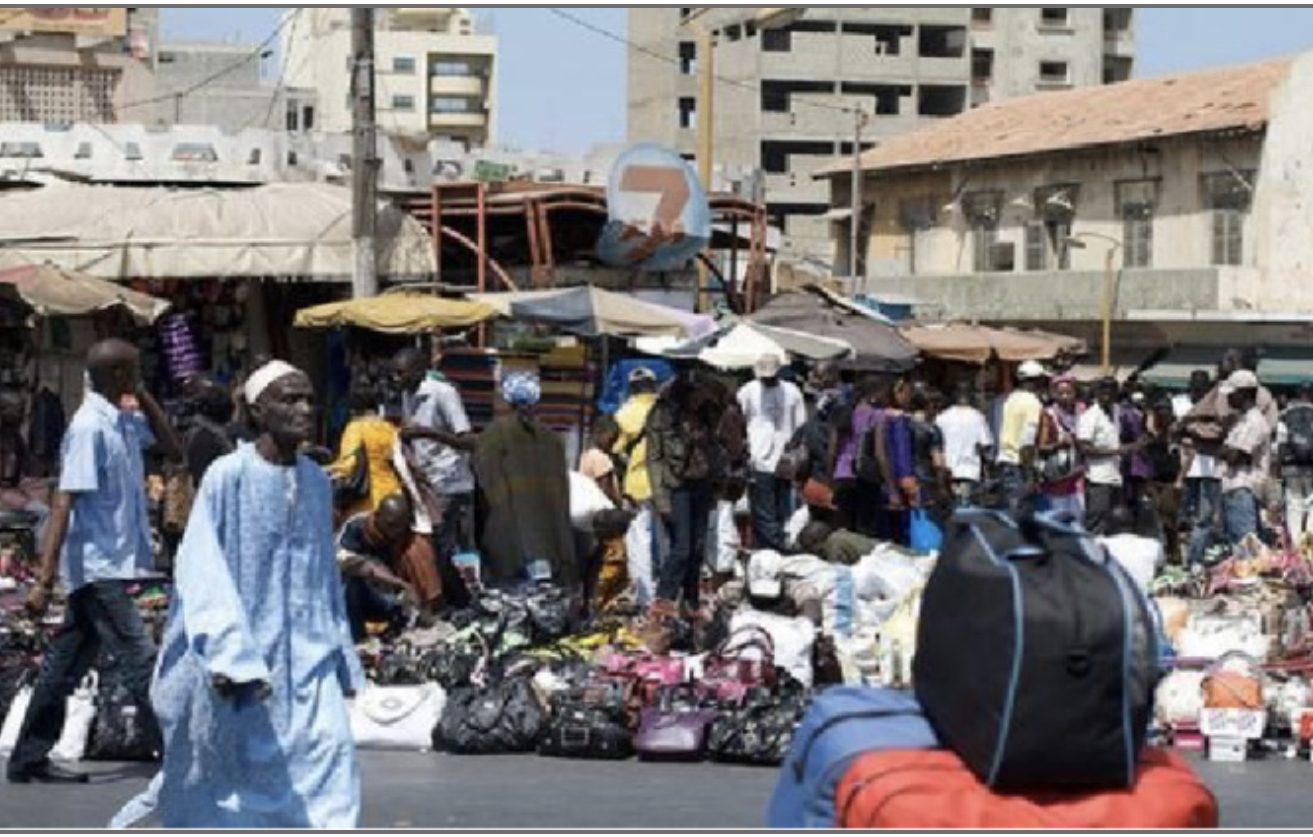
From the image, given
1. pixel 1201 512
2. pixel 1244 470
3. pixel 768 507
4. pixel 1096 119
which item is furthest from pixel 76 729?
pixel 1096 119

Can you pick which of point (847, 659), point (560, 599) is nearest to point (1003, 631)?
point (847, 659)

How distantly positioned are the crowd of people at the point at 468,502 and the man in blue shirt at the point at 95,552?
1cm

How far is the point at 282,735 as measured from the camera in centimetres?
720

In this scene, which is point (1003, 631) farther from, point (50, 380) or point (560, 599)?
point (50, 380)

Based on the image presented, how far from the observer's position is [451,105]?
9962cm

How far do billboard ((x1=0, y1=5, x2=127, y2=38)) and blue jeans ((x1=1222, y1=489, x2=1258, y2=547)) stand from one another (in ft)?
83.0

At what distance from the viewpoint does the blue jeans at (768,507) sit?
1775 cm

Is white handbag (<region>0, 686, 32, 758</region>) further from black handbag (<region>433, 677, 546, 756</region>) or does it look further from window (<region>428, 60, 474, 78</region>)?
window (<region>428, 60, 474, 78</region>)

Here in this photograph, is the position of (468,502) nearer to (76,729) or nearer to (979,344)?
(76,729)

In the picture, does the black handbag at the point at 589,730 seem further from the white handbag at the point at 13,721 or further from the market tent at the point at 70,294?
the market tent at the point at 70,294

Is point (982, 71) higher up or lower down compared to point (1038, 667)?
higher up

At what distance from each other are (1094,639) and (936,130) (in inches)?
1956

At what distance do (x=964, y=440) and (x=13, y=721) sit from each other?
9669 millimetres

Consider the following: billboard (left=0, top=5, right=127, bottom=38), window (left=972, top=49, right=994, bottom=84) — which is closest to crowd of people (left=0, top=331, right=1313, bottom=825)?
billboard (left=0, top=5, right=127, bottom=38)
